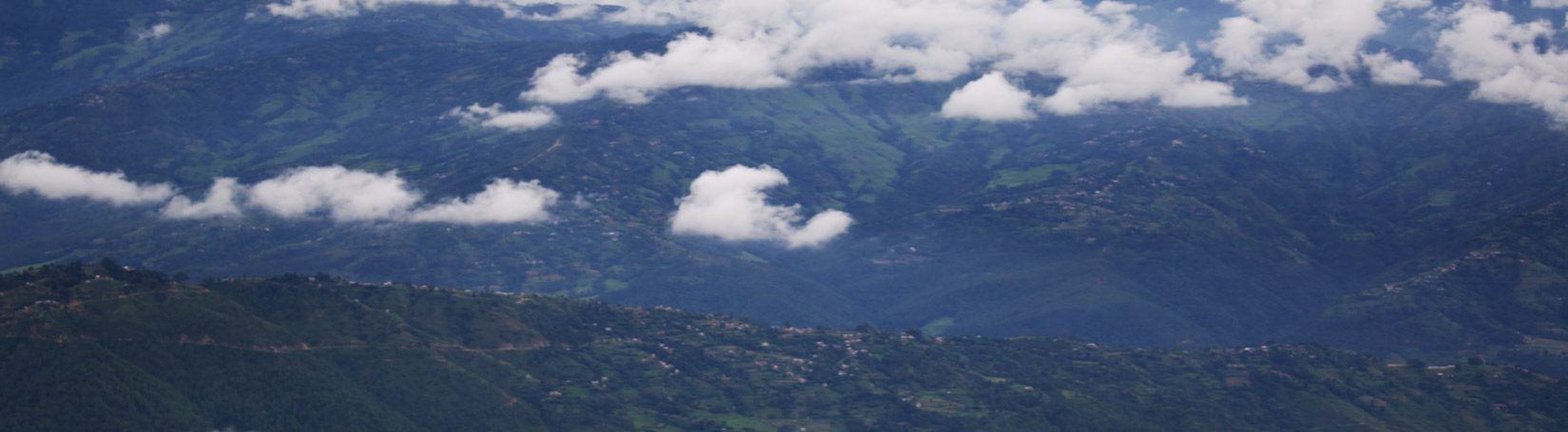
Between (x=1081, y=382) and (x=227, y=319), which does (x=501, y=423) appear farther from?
(x=1081, y=382)

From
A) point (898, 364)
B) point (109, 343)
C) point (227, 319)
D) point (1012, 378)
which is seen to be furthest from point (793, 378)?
point (109, 343)

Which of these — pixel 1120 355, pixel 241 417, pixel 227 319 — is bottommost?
pixel 241 417

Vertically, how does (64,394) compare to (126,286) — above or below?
below

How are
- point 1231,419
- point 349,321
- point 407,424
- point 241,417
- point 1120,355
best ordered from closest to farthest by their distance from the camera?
1. point 241,417
2. point 407,424
3. point 349,321
4. point 1231,419
5. point 1120,355

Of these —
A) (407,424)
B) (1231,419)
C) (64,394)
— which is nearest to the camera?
(64,394)

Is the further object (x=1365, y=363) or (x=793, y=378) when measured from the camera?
(x=1365, y=363)

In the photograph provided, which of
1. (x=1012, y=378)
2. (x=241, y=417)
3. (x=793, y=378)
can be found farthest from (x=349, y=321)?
(x=1012, y=378)

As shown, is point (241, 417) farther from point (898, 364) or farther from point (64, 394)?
point (898, 364)
